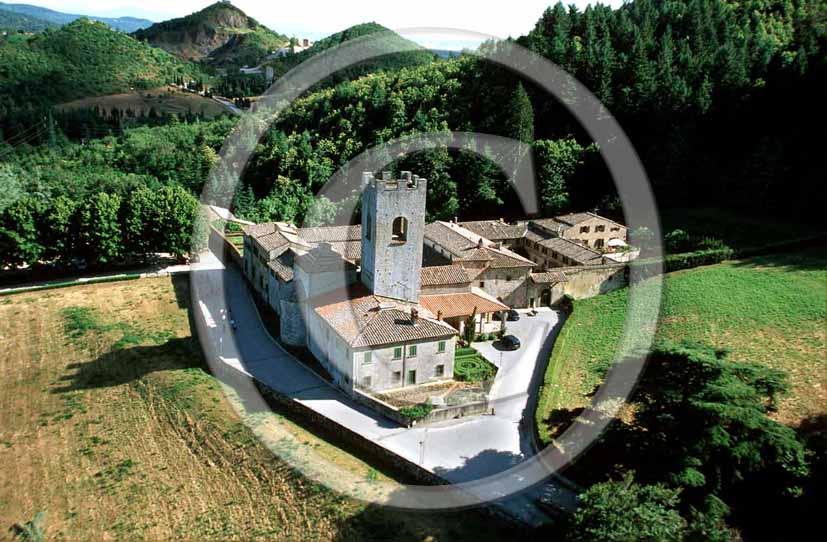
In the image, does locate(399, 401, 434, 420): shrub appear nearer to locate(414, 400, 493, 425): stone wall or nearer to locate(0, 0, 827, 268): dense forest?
locate(414, 400, 493, 425): stone wall

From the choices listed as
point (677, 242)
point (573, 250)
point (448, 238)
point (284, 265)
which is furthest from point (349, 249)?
point (677, 242)

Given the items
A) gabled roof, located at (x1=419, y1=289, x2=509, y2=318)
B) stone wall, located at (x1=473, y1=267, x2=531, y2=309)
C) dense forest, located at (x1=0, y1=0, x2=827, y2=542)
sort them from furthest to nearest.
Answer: stone wall, located at (x1=473, y1=267, x2=531, y2=309), gabled roof, located at (x1=419, y1=289, x2=509, y2=318), dense forest, located at (x1=0, y1=0, x2=827, y2=542)

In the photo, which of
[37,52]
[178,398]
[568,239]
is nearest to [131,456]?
[178,398]

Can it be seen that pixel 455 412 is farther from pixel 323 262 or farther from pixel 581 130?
pixel 581 130

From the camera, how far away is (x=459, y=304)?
35.7 metres

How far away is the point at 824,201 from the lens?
148 feet

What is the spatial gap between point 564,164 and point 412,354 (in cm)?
3323

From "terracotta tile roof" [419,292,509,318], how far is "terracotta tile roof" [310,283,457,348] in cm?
276

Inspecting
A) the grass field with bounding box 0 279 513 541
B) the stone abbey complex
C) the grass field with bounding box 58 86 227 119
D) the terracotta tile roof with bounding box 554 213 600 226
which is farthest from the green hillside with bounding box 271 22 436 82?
the grass field with bounding box 0 279 513 541

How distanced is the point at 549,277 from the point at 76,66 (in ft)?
345

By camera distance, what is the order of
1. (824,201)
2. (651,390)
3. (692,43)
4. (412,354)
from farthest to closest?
(692,43) → (824,201) → (412,354) → (651,390)

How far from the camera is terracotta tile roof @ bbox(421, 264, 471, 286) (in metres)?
36.2

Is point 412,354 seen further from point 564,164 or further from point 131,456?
point 564,164

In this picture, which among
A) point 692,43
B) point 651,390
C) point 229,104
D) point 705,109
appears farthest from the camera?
point 229,104
